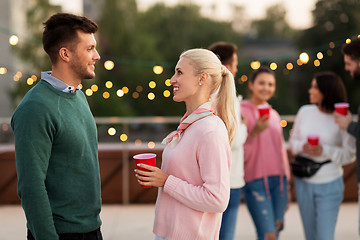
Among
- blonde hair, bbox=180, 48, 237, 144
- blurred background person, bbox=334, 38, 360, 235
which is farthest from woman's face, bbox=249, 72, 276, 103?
blonde hair, bbox=180, 48, 237, 144

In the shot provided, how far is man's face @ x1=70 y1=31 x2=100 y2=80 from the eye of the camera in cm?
155

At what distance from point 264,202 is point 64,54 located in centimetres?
168

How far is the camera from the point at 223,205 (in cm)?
148

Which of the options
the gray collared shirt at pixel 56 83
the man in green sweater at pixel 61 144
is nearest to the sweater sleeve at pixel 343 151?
the man in green sweater at pixel 61 144

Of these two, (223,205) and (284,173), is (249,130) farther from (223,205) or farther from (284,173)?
(223,205)

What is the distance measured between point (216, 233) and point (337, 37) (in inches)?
702

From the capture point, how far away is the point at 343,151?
260 centimetres

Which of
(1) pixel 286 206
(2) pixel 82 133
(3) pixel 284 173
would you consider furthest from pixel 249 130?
(2) pixel 82 133

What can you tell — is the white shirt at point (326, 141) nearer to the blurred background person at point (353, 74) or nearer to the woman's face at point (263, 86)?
the blurred background person at point (353, 74)

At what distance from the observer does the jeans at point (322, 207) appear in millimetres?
2592

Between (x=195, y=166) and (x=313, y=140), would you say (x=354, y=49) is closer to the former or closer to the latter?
(x=313, y=140)

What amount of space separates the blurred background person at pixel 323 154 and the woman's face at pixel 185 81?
1.30 metres

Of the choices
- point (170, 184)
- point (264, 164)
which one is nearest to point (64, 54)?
point (170, 184)

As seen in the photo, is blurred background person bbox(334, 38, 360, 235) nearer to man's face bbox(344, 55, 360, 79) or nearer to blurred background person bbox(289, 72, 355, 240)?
man's face bbox(344, 55, 360, 79)
